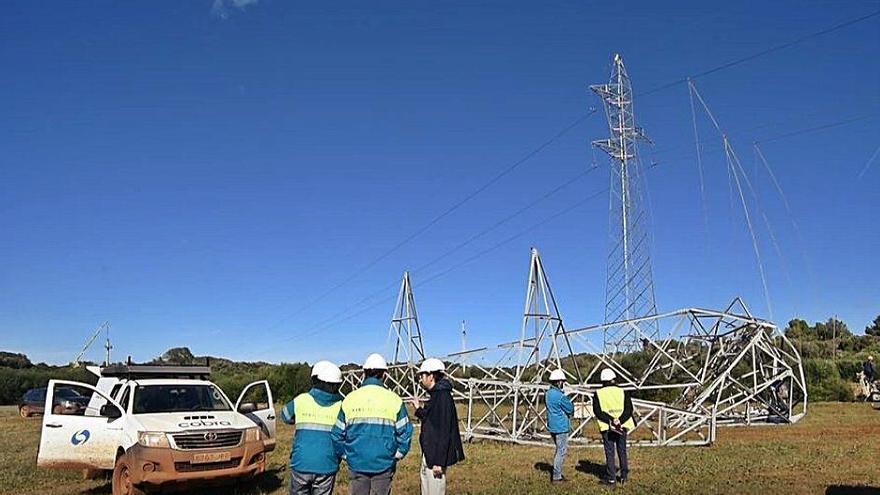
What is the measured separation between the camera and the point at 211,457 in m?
10.8

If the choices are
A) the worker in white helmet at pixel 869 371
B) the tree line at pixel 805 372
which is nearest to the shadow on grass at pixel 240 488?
the tree line at pixel 805 372

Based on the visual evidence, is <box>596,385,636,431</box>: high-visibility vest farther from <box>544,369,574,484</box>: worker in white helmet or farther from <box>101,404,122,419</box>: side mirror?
<box>101,404,122,419</box>: side mirror

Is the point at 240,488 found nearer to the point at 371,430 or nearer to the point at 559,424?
the point at 559,424

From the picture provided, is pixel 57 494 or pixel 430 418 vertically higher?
pixel 430 418

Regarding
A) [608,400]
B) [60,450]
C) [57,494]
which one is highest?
[608,400]

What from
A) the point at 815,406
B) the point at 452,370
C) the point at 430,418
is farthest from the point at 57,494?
the point at 815,406

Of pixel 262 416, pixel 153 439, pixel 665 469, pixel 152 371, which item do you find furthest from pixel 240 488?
pixel 665 469

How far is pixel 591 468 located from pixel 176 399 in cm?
820

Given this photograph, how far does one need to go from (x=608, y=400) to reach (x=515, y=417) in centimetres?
800

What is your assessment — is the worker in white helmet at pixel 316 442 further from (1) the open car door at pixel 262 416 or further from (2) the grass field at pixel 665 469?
(2) the grass field at pixel 665 469

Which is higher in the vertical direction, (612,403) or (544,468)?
(612,403)

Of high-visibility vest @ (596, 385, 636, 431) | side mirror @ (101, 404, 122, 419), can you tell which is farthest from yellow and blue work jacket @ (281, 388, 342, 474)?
high-visibility vest @ (596, 385, 636, 431)

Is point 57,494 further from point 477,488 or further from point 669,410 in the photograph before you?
point 669,410

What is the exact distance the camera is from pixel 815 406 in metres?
30.9
